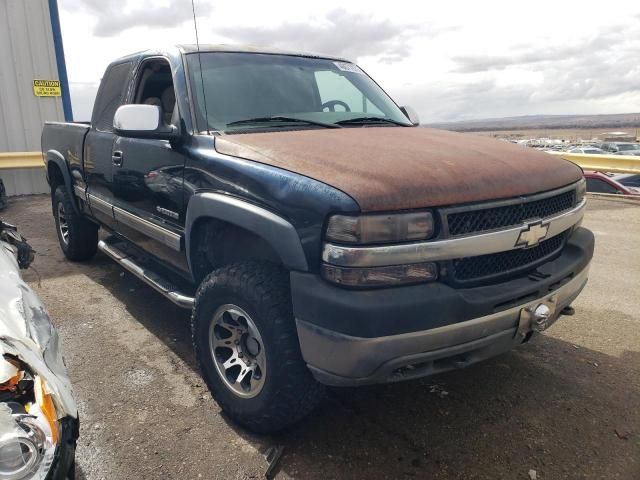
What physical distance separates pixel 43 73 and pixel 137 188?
25.1 feet

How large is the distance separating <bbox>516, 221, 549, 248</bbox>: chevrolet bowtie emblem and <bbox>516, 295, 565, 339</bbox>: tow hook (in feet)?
0.93

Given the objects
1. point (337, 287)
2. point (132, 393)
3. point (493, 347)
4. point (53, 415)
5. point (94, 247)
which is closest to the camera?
point (53, 415)

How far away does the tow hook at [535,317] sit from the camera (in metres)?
2.22

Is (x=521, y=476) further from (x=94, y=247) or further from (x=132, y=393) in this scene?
(x=94, y=247)

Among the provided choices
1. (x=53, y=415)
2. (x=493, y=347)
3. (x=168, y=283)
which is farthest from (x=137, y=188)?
(x=493, y=347)

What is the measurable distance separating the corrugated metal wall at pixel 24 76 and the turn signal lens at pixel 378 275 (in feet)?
30.9

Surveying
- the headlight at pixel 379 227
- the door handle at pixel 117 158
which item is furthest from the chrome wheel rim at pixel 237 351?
the door handle at pixel 117 158

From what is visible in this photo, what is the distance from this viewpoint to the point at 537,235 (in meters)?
2.28

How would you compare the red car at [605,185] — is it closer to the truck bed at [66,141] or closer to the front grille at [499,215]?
the front grille at [499,215]

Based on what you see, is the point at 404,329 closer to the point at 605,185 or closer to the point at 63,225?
the point at 63,225

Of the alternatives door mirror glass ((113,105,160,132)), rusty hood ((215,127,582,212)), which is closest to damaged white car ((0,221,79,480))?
rusty hood ((215,127,582,212))

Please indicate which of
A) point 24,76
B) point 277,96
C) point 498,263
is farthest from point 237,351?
point 24,76

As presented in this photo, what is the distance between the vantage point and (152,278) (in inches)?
132

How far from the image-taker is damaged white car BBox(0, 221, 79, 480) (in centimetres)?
131
